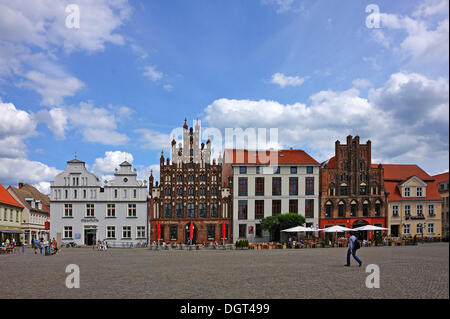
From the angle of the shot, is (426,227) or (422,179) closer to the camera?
(426,227)

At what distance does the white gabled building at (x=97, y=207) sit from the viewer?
57.4 metres

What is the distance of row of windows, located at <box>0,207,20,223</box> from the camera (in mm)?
56375

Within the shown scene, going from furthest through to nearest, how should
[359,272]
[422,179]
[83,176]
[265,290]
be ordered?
1. [422,179]
2. [83,176]
3. [359,272]
4. [265,290]

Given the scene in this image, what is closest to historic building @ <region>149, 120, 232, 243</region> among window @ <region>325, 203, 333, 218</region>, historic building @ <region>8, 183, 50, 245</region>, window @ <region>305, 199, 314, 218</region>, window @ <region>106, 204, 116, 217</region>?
window @ <region>106, 204, 116, 217</region>

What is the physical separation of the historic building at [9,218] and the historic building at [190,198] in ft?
65.2

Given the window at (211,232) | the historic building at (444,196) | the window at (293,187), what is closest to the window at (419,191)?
the historic building at (444,196)

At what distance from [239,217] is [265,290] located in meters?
46.3

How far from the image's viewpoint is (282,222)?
174ft

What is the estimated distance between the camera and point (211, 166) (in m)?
59.3

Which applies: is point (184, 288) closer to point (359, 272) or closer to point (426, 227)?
point (359, 272)

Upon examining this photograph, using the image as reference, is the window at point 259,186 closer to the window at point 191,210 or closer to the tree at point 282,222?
the tree at point 282,222

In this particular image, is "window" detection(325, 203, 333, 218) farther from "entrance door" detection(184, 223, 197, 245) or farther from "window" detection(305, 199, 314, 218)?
"entrance door" detection(184, 223, 197, 245)

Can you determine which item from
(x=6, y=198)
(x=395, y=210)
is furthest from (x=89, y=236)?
(x=395, y=210)
